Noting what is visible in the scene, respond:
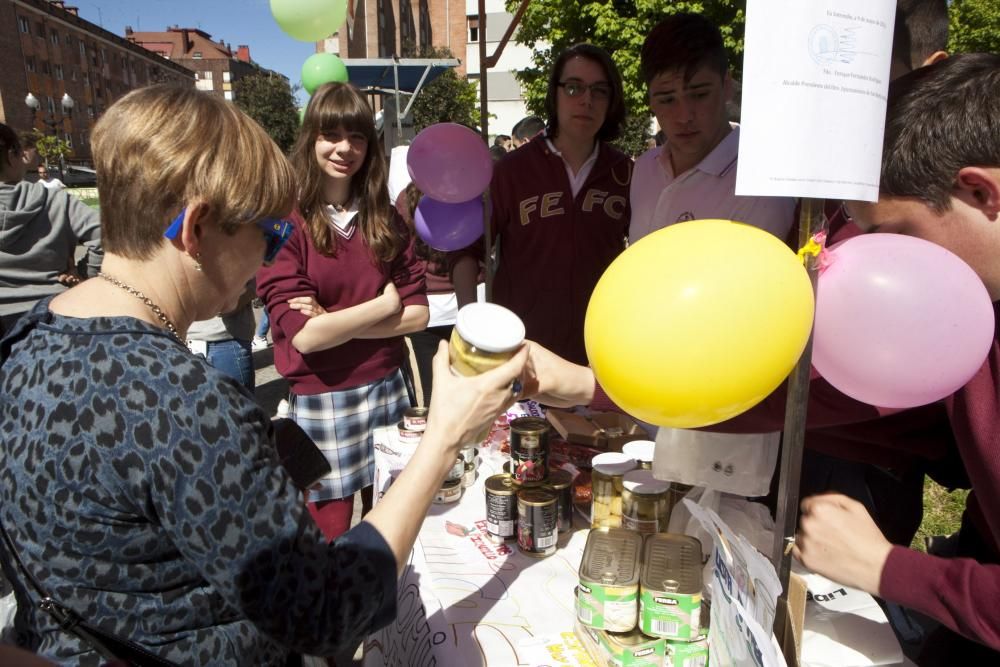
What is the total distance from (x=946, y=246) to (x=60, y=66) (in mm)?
58432

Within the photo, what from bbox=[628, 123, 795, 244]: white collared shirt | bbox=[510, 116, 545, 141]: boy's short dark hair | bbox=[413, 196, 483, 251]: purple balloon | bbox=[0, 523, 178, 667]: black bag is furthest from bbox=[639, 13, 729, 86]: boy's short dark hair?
bbox=[510, 116, 545, 141]: boy's short dark hair

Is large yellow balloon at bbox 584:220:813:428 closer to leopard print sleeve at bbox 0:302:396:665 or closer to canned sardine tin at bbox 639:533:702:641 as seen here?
canned sardine tin at bbox 639:533:702:641

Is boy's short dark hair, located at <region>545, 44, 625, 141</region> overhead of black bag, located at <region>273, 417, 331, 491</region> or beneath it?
overhead

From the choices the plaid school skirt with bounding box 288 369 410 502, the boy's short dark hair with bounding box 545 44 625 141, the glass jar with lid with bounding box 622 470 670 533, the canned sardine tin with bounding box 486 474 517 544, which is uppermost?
the boy's short dark hair with bounding box 545 44 625 141

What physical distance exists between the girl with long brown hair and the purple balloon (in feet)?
1.15

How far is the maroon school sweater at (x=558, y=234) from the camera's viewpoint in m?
2.73

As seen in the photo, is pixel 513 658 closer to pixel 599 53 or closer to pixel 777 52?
pixel 777 52

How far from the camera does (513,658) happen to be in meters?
1.17

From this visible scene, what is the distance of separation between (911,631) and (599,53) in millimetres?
2413

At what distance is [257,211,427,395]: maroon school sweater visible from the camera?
2.33 metres

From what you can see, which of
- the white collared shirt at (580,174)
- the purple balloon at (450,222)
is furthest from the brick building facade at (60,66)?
→ the white collared shirt at (580,174)

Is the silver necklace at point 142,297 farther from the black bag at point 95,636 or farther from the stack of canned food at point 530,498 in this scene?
the stack of canned food at point 530,498

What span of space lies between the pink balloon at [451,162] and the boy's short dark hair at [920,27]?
5.02 feet

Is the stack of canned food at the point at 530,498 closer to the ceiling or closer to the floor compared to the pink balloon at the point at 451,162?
closer to the floor
